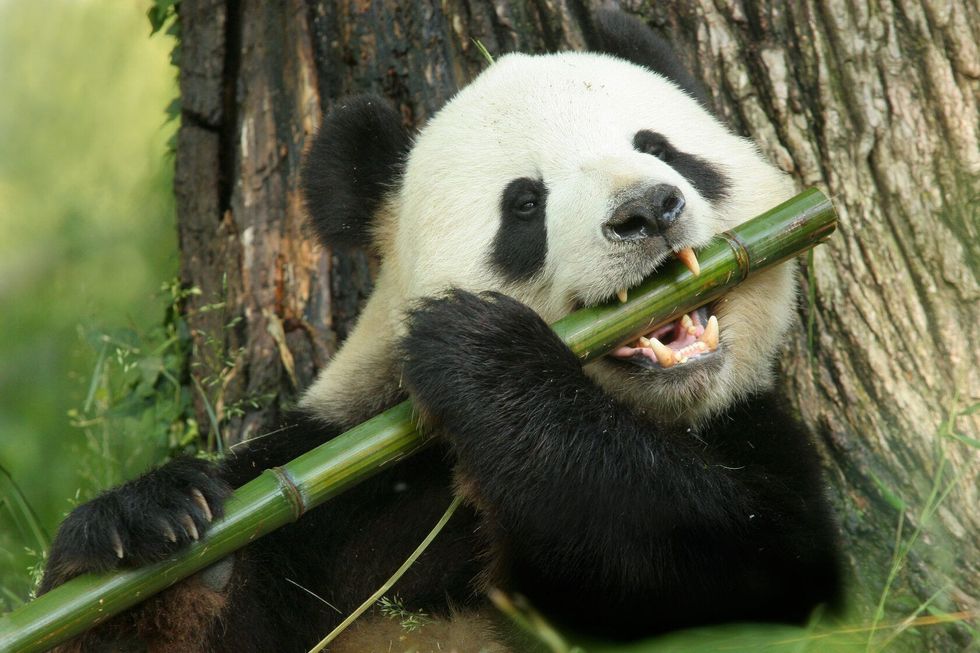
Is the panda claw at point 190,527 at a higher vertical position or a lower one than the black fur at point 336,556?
higher

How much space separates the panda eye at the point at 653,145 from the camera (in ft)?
10.3

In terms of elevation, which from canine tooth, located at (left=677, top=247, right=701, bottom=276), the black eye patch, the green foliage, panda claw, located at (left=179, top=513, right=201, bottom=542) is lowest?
the green foliage

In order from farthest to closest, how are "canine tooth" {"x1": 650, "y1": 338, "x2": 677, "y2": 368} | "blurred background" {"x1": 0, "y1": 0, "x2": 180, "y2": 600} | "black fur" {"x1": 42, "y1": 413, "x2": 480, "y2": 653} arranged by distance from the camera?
"blurred background" {"x1": 0, "y1": 0, "x2": 180, "y2": 600} < "black fur" {"x1": 42, "y1": 413, "x2": 480, "y2": 653} < "canine tooth" {"x1": 650, "y1": 338, "x2": 677, "y2": 368}

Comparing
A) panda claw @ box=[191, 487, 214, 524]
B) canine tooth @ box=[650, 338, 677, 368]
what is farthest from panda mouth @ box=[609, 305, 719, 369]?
panda claw @ box=[191, 487, 214, 524]

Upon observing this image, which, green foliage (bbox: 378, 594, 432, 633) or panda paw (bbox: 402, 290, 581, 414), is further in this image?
green foliage (bbox: 378, 594, 432, 633)

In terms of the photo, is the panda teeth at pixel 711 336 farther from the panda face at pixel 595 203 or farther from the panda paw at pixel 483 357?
the panda paw at pixel 483 357

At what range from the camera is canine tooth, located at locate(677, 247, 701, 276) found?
2.73 metres

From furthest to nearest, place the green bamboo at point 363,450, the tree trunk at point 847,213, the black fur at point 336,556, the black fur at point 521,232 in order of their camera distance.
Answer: the tree trunk at point 847,213 < the black fur at point 336,556 < the black fur at point 521,232 < the green bamboo at point 363,450

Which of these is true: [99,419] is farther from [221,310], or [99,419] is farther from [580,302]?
[580,302]

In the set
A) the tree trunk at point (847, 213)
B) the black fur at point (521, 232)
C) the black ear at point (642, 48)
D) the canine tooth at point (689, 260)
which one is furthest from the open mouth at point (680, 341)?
the black ear at point (642, 48)

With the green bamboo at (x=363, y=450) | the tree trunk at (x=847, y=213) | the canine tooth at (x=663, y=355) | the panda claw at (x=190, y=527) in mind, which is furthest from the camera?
the tree trunk at (x=847, y=213)

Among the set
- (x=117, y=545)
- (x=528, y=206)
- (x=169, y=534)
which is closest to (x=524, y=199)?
(x=528, y=206)

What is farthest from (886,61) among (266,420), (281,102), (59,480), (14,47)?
(14,47)

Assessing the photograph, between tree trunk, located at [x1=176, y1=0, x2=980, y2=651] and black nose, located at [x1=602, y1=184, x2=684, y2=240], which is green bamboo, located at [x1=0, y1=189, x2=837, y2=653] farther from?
tree trunk, located at [x1=176, y1=0, x2=980, y2=651]
